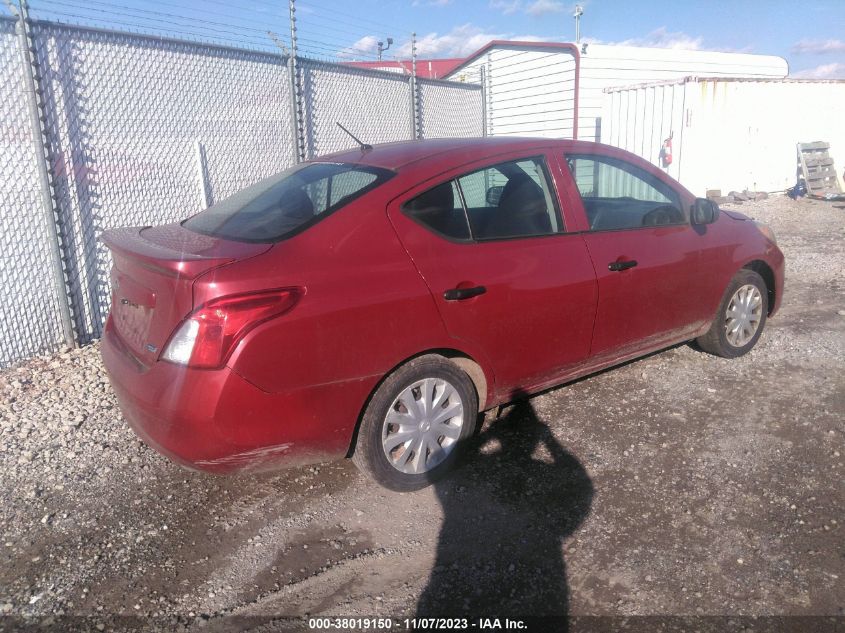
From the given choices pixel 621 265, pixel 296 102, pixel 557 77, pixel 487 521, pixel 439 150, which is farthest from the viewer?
pixel 557 77

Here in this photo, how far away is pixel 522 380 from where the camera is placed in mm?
3623

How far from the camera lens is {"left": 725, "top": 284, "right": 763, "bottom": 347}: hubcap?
4746 millimetres

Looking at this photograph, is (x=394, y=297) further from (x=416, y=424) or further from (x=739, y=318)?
(x=739, y=318)

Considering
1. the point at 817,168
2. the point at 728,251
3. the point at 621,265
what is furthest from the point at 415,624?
the point at 817,168

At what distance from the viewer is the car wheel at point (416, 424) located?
3.05 m

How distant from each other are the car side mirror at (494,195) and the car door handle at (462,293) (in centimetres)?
58

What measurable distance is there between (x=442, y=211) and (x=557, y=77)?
34.7ft

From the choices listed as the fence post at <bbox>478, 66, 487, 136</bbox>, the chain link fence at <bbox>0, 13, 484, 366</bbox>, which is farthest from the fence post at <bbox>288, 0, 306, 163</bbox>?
the fence post at <bbox>478, 66, 487, 136</bbox>

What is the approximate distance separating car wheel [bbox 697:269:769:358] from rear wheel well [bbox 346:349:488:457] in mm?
2163

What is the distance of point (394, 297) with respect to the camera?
2.95 m

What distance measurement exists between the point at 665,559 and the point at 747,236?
9.31 feet

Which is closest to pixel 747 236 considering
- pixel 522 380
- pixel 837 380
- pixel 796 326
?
pixel 837 380

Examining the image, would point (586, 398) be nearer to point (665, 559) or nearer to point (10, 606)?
point (665, 559)

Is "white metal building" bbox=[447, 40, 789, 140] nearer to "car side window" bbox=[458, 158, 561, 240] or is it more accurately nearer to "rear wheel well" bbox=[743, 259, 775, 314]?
"rear wheel well" bbox=[743, 259, 775, 314]
